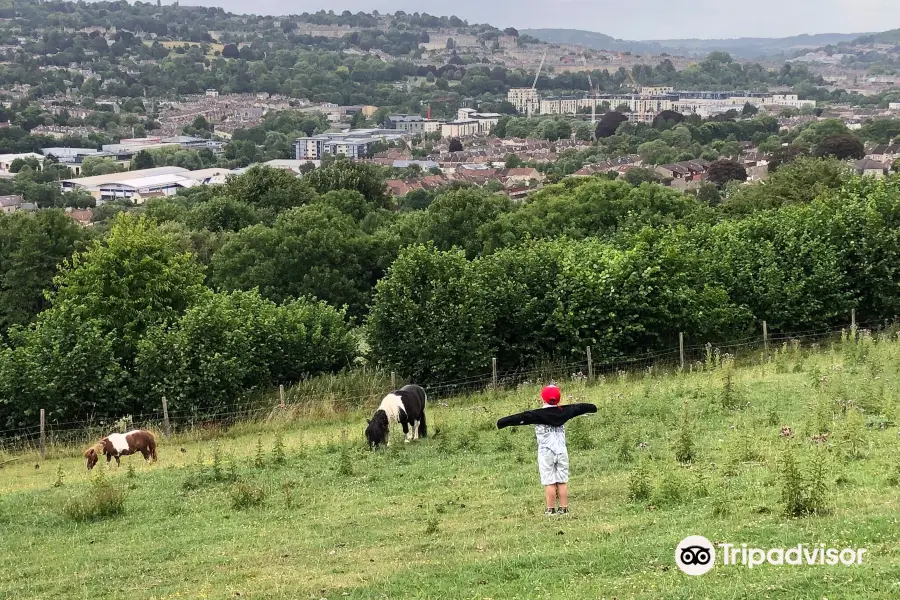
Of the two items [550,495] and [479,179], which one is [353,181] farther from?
[479,179]

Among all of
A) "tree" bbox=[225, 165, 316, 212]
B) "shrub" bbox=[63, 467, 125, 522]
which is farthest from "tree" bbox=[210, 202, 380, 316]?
"shrub" bbox=[63, 467, 125, 522]

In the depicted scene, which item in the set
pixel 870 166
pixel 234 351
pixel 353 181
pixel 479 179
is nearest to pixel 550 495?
pixel 234 351

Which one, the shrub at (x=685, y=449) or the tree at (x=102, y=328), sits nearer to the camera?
the shrub at (x=685, y=449)

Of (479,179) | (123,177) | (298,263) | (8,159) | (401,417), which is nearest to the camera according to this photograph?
(401,417)

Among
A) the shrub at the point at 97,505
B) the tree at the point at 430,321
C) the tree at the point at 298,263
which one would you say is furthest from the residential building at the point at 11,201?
the shrub at the point at 97,505

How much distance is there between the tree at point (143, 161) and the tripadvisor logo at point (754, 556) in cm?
18109

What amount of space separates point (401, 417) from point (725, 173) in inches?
4059

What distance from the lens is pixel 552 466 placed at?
10648 millimetres

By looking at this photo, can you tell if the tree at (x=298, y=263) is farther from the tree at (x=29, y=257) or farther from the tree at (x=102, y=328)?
the tree at (x=102, y=328)

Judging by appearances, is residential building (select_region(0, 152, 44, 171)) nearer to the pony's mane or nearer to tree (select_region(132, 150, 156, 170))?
tree (select_region(132, 150, 156, 170))

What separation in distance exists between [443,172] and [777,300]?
13306 centimetres

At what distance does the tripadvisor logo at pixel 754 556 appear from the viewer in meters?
8.03

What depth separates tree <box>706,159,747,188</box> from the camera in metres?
112

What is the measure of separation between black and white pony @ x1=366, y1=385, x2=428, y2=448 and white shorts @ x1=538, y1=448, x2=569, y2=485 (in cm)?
653
